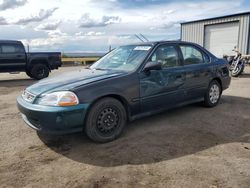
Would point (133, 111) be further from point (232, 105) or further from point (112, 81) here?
point (232, 105)

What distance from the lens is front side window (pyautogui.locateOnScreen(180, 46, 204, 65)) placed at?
17.8 feet

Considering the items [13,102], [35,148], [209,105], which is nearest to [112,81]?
[35,148]

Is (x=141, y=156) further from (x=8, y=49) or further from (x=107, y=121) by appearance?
(x=8, y=49)

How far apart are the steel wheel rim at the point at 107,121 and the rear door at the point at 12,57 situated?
9.96m

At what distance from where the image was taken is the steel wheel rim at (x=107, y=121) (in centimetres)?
403

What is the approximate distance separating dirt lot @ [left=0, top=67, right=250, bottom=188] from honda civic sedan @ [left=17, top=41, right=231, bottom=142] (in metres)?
0.35

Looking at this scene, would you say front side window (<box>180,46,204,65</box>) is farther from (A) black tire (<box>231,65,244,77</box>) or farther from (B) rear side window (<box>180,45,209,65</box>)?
(A) black tire (<box>231,65,244,77</box>)

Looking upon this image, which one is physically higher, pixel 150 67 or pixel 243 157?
pixel 150 67

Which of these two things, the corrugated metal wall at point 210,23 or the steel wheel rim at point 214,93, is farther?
the corrugated metal wall at point 210,23

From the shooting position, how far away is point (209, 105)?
20.0ft

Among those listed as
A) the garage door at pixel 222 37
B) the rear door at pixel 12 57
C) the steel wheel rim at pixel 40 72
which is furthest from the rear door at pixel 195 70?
the garage door at pixel 222 37

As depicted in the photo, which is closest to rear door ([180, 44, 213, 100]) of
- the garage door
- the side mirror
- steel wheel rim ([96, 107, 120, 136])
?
the side mirror

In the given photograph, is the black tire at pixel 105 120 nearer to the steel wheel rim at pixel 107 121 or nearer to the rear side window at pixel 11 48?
Result: the steel wheel rim at pixel 107 121

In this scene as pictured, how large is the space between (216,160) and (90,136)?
1806 millimetres
